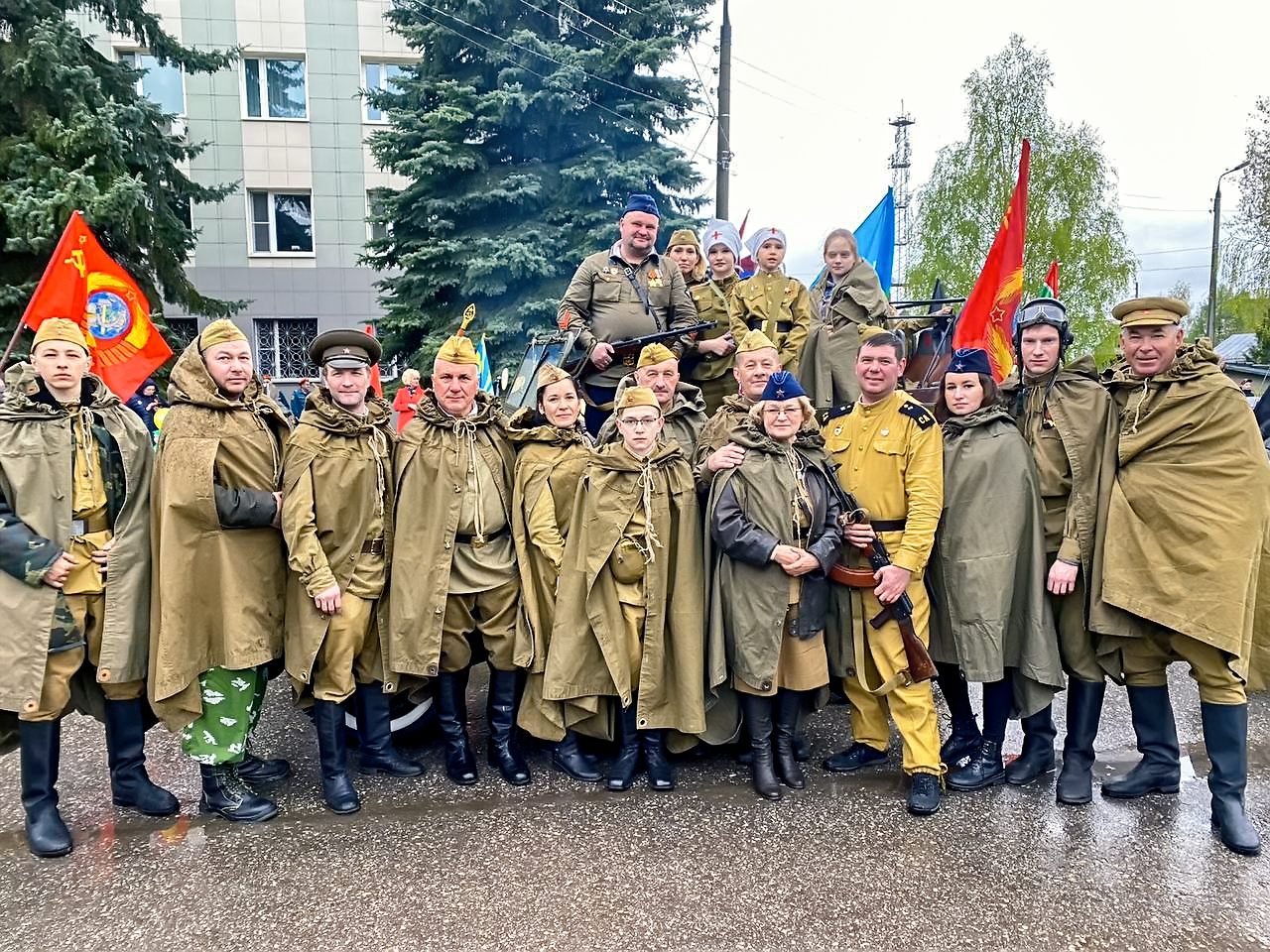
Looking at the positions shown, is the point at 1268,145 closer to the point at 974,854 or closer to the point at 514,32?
the point at 514,32

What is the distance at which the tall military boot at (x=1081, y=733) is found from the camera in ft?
13.8

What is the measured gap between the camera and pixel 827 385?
5840 millimetres

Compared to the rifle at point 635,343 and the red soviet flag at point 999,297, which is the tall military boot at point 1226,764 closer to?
the red soviet flag at point 999,297

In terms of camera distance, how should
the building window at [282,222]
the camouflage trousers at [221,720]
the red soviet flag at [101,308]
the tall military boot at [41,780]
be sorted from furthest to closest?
1. the building window at [282,222]
2. the red soviet flag at [101,308]
3. the camouflage trousers at [221,720]
4. the tall military boot at [41,780]

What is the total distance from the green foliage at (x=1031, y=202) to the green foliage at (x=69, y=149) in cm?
1828

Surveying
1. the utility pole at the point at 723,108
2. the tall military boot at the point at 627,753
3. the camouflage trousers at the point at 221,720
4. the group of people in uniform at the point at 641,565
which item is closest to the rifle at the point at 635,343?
the group of people in uniform at the point at 641,565

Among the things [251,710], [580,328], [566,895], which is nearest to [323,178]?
[580,328]

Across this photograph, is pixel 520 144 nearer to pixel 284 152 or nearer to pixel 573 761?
pixel 573 761

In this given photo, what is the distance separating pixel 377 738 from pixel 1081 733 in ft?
11.8

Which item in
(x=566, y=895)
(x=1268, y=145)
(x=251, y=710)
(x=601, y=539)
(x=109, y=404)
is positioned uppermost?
(x=1268, y=145)

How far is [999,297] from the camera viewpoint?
639cm

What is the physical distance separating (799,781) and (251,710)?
273cm

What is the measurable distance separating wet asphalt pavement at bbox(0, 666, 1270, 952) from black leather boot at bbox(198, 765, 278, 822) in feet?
0.20

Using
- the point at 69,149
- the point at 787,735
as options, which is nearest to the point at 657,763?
the point at 787,735
